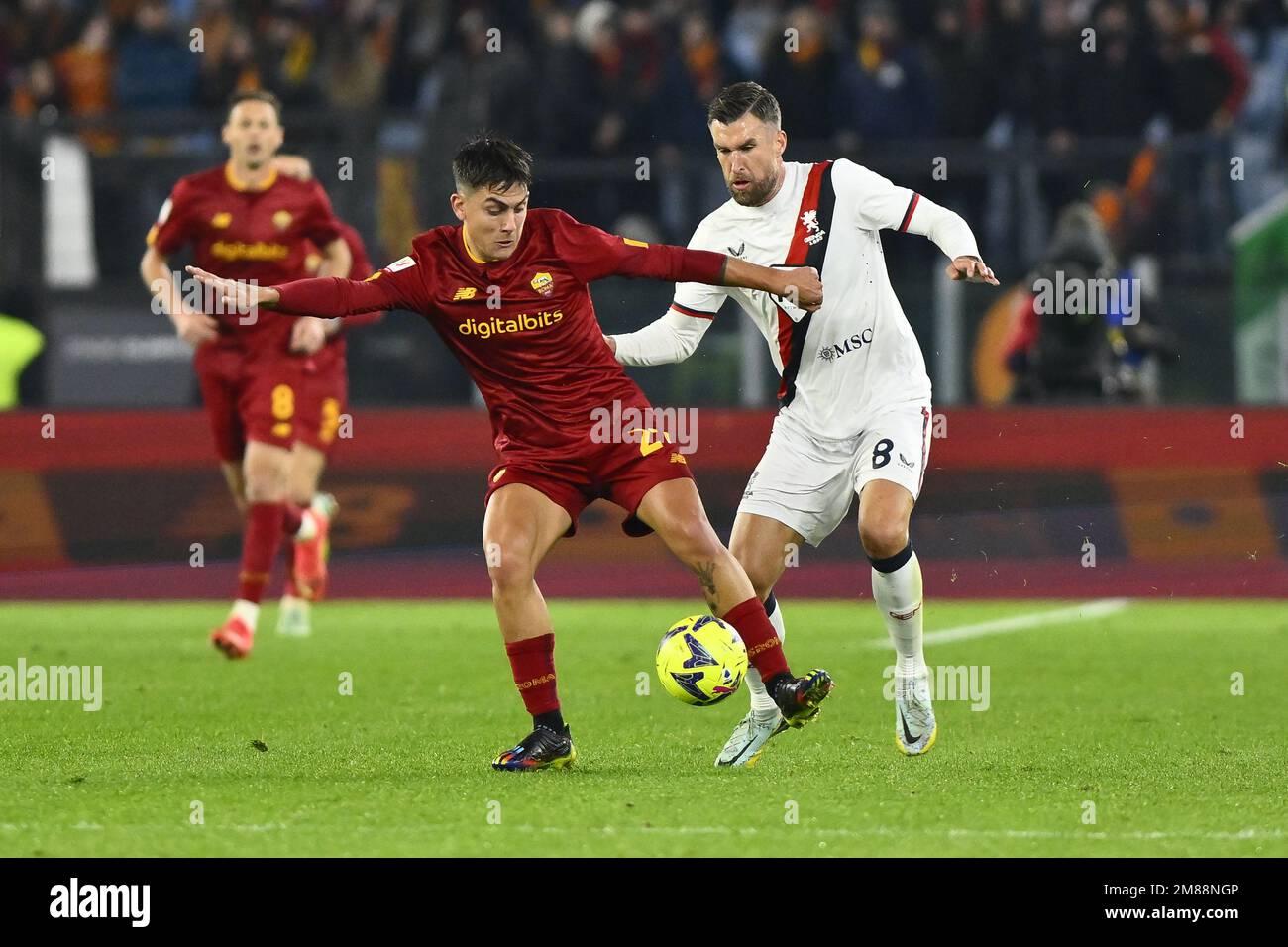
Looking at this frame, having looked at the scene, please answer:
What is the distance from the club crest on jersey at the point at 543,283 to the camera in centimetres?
707

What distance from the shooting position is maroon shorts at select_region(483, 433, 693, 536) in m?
7.13

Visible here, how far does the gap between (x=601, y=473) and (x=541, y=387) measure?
0.35m

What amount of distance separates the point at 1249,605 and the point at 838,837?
833 cm

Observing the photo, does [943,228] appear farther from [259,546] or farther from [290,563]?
[290,563]

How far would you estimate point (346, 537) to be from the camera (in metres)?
13.9

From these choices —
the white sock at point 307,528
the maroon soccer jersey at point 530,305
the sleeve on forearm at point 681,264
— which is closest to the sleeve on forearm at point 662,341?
the maroon soccer jersey at point 530,305

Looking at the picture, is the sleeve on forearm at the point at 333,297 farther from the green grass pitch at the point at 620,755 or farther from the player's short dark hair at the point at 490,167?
the green grass pitch at the point at 620,755

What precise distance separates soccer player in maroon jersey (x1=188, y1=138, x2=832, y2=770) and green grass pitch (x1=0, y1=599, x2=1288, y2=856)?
43cm

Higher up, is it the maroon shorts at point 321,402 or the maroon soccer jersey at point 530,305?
the maroon shorts at point 321,402

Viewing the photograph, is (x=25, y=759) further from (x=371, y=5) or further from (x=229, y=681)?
(x=371, y=5)

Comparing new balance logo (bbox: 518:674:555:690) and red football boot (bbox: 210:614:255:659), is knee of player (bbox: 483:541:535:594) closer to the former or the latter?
new balance logo (bbox: 518:674:555:690)

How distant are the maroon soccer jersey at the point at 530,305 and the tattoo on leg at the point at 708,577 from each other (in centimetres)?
56

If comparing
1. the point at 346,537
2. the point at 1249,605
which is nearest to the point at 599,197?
the point at 346,537

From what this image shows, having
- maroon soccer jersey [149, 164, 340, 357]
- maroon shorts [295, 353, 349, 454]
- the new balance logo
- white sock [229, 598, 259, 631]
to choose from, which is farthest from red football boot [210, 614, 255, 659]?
the new balance logo
